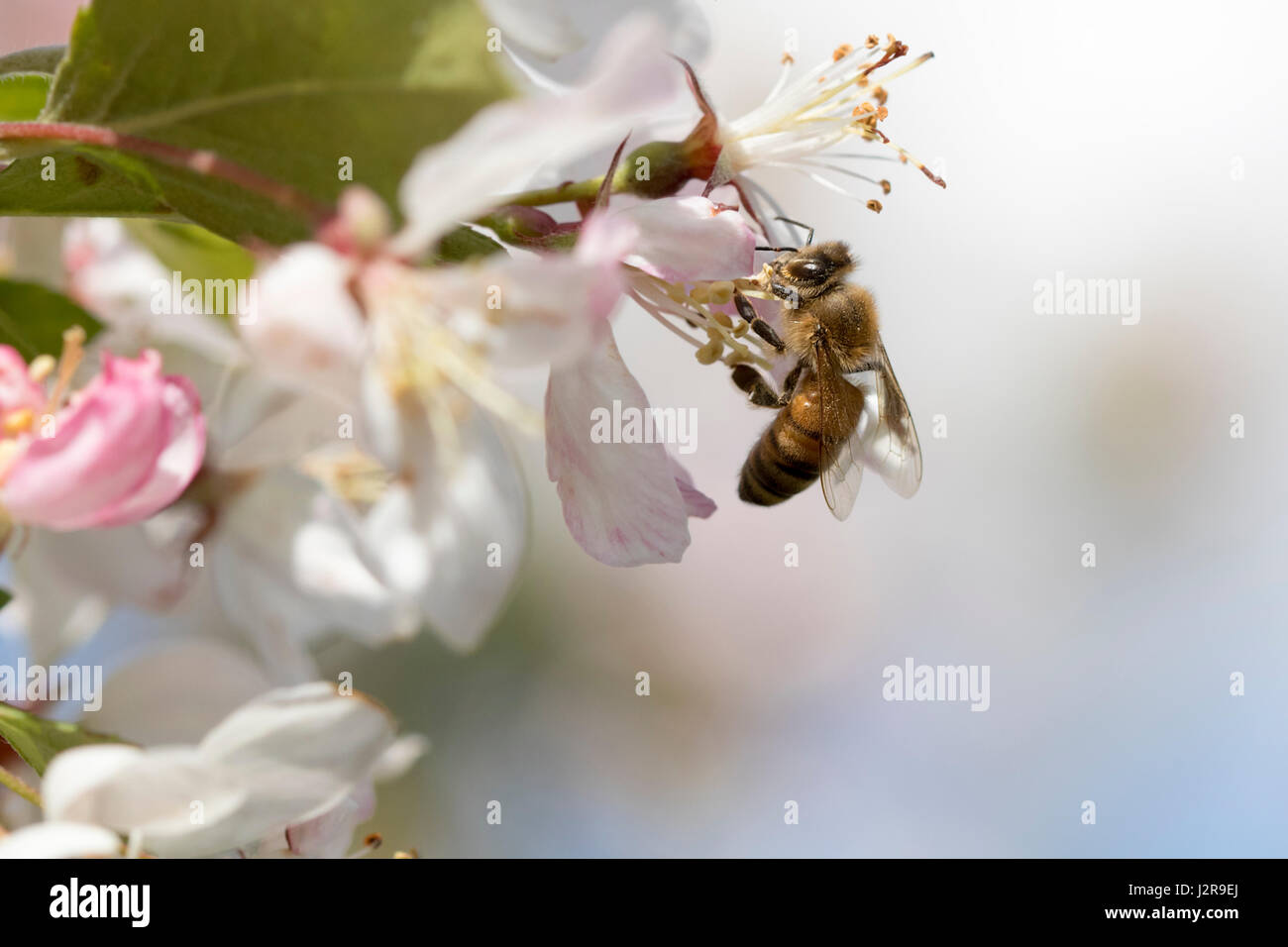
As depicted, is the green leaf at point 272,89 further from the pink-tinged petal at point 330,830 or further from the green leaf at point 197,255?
the pink-tinged petal at point 330,830

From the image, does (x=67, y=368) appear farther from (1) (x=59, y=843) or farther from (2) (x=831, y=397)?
(2) (x=831, y=397)

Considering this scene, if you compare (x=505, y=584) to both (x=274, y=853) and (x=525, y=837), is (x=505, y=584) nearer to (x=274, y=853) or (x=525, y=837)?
(x=274, y=853)

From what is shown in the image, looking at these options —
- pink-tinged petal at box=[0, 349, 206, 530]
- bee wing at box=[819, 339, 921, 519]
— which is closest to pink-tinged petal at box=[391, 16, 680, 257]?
pink-tinged petal at box=[0, 349, 206, 530]

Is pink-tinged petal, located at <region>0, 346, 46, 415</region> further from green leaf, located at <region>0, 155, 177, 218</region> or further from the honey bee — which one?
the honey bee

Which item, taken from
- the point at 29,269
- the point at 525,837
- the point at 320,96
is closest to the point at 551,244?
the point at 320,96

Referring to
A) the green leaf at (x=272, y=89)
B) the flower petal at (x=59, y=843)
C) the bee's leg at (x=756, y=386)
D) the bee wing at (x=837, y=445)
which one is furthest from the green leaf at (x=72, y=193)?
the bee wing at (x=837, y=445)

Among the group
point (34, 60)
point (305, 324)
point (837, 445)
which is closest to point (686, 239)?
point (305, 324)
